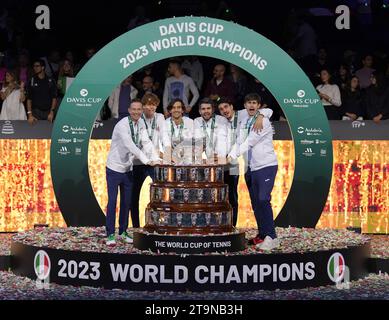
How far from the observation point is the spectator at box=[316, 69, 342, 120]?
62.4ft

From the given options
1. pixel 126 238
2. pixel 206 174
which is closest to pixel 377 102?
pixel 206 174

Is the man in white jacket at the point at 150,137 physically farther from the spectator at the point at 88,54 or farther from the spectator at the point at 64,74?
the spectator at the point at 88,54

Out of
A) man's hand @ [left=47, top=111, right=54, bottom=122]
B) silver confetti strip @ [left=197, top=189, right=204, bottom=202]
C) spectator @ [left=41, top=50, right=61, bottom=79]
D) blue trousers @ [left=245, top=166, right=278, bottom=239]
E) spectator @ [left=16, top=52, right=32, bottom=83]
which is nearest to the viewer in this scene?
silver confetti strip @ [left=197, top=189, right=204, bottom=202]

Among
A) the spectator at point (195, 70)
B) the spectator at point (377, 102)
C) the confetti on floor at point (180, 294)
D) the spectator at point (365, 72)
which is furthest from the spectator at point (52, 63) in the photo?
the confetti on floor at point (180, 294)

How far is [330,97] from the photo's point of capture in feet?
62.4

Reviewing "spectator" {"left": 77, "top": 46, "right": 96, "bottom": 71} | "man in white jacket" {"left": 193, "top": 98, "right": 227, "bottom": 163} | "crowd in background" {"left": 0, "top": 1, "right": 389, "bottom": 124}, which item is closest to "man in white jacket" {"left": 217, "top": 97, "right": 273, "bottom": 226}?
"man in white jacket" {"left": 193, "top": 98, "right": 227, "bottom": 163}

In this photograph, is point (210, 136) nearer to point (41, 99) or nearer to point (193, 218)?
point (193, 218)

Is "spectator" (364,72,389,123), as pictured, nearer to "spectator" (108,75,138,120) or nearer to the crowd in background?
the crowd in background

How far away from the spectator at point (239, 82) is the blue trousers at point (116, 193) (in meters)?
3.45

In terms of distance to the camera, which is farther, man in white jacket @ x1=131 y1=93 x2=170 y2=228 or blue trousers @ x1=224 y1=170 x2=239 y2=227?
blue trousers @ x1=224 y1=170 x2=239 y2=227

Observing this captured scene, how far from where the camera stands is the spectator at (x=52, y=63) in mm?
20062

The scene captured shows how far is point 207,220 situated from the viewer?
1467 centimetres

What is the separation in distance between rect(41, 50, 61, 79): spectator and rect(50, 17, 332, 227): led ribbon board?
3.46m

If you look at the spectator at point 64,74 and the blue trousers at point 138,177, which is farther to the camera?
the spectator at point 64,74
